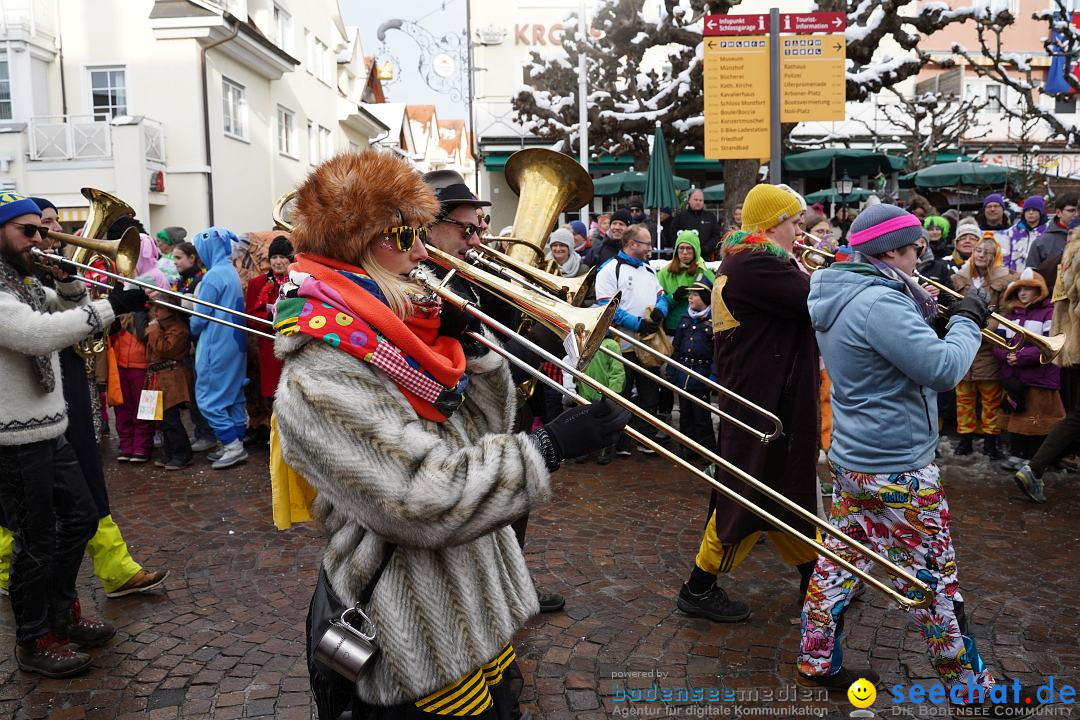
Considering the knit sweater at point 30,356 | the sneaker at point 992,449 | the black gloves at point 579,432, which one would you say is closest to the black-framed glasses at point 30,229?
the knit sweater at point 30,356

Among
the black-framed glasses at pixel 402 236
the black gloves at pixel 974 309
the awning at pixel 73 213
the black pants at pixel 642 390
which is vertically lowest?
the black pants at pixel 642 390

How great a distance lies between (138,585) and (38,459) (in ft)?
4.39

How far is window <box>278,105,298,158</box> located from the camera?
25.2m

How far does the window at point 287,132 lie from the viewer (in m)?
25.2

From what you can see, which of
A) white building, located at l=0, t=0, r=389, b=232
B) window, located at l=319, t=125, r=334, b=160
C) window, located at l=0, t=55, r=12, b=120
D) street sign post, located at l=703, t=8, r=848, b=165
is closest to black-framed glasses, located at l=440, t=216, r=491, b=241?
street sign post, located at l=703, t=8, r=848, b=165

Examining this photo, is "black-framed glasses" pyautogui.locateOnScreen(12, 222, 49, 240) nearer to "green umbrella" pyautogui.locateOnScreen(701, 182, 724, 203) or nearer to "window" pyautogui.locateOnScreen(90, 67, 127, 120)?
"green umbrella" pyautogui.locateOnScreen(701, 182, 724, 203)

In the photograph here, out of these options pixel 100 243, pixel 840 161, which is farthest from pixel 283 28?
pixel 100 243

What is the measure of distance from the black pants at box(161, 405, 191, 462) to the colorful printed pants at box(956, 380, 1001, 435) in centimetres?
705

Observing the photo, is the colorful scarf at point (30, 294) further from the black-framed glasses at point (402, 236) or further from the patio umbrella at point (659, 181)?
the patio umbrella at point (659, 181)

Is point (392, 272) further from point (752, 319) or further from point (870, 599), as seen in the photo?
point (870, 599)

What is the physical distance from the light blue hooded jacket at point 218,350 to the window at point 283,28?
20867 mm

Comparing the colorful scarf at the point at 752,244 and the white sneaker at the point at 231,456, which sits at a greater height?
the colorful scarf at the point at 752,244

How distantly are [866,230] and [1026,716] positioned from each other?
2028 mm

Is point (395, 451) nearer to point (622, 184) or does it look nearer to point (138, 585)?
point (138, 585)
